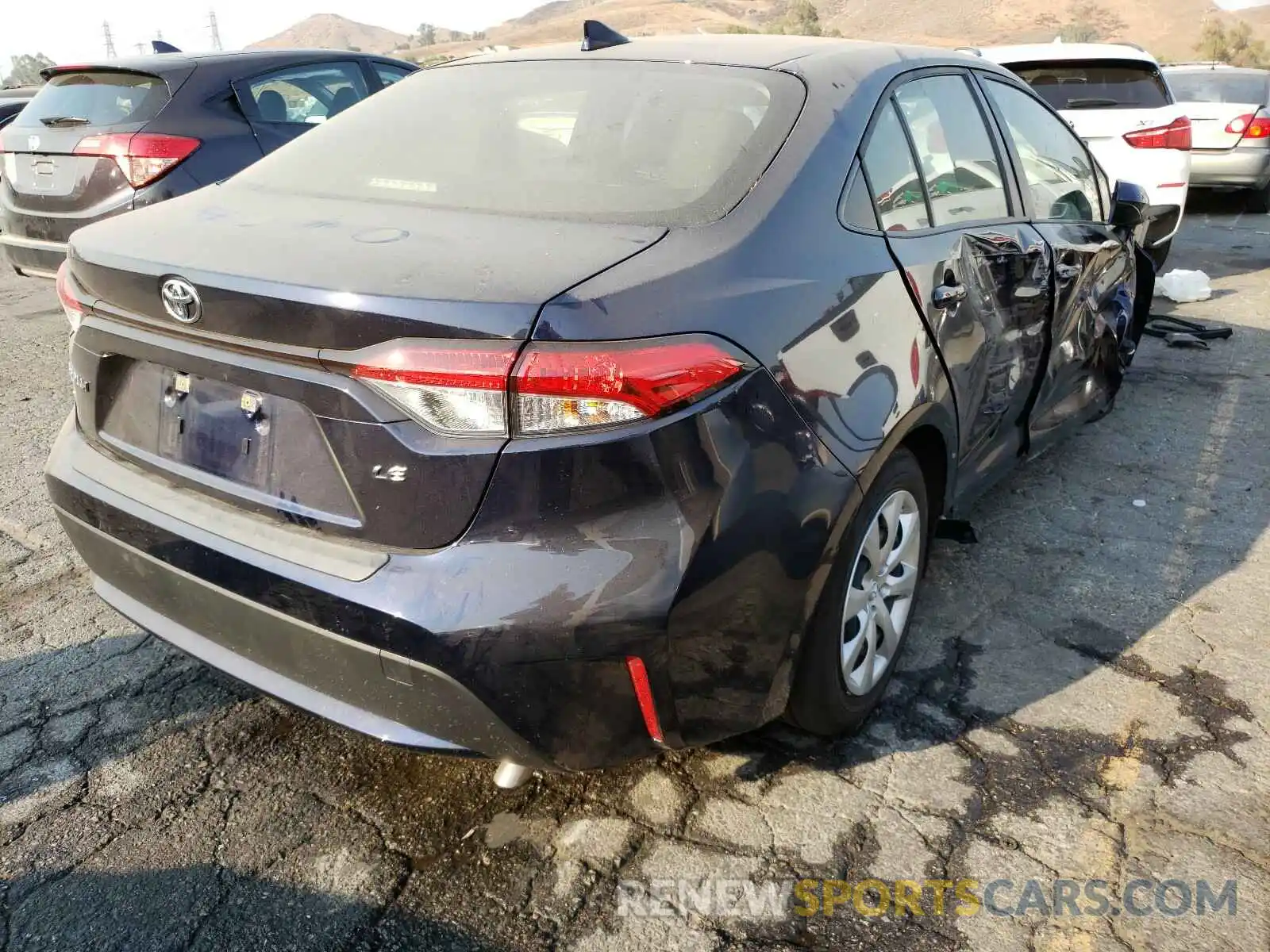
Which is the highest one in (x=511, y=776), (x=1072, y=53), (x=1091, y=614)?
(x=1072, y=53)

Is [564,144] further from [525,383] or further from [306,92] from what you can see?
[306,92]

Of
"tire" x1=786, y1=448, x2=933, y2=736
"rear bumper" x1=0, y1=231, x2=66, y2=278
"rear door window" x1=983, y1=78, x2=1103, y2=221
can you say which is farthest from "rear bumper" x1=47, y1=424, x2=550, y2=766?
"rear bumper" x1=0, y1=231, x2=66, y2=278

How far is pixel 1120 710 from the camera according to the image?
2.65 meters

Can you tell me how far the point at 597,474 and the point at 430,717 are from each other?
1.82ft

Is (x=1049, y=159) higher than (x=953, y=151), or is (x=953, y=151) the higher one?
(x=953, y=151)

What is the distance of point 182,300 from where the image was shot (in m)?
1.94

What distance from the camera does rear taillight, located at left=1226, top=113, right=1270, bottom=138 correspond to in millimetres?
10242

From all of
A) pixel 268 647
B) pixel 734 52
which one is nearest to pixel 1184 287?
pixel 734 52

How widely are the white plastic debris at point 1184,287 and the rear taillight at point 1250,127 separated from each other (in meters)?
3.96

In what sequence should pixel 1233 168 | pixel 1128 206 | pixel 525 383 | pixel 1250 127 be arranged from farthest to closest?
pixel 1233 168, pixel 1250 127, pixel 1128 206, pixel 525 383

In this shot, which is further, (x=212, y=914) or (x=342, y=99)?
(x=342, y=99)

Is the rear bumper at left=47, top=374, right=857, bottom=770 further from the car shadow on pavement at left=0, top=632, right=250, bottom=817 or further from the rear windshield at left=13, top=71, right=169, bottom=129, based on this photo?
the rear windshield at left=13, top=71, right=169, bottom=129

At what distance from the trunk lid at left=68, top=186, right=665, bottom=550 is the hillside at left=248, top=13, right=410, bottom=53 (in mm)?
98397

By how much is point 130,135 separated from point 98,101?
1.61ft
